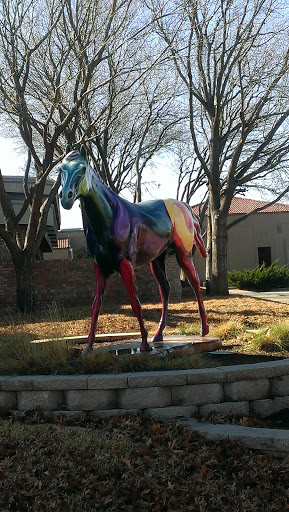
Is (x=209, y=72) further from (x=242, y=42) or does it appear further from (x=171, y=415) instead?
(x=171, y=415)

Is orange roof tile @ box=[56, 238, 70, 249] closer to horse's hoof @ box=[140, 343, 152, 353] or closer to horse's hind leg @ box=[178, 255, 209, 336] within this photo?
horse's hind leg @ box=[178, 255, 209, 336]

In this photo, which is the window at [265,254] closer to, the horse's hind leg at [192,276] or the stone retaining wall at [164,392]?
the horse's hind leg at [192,276]

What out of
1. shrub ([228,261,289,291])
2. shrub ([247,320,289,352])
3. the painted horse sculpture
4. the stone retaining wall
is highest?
the painted horse sculpture

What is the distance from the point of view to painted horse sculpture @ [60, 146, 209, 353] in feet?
19.4

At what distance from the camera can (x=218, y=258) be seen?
17.5m

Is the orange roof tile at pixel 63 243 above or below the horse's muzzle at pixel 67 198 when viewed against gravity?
above

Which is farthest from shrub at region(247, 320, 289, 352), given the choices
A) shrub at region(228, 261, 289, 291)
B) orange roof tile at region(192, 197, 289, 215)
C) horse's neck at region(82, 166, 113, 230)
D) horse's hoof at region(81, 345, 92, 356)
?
orange roof tile at region(192, 197, 289, 215)

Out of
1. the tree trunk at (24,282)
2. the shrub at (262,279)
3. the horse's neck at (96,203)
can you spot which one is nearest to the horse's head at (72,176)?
the horse's neck at (96,203)

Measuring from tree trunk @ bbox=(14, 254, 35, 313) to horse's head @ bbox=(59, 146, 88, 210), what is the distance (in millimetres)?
8674

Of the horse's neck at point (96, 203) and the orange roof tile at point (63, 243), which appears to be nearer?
the horse's neck at point (96, 203)

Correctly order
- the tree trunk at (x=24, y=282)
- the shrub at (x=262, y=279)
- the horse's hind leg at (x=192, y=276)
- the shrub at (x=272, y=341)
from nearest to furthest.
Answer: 1. the shrub at (x=272, y=341)
2. the horse's hind leg at (x=192, y=276)
3. the tree trunk at (x=24, y=282)
4. the shrub at (x=262, y=279)

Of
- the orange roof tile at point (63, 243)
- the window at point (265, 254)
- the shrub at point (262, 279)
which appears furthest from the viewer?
the orange roof tile at point (63, 243)

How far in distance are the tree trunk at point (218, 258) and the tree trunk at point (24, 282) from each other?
20.2 feet

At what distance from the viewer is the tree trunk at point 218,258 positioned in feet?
57.2
